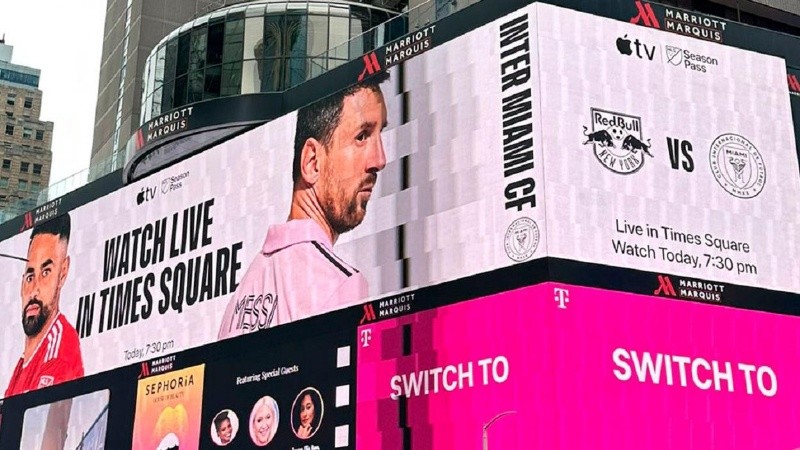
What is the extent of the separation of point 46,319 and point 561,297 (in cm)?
3114

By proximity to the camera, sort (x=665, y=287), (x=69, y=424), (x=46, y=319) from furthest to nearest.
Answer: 1. (x=46, y=319)
2. (x=69, y=424)
3. (x=665, y=287)

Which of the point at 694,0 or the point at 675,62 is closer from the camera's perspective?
the point at 675,62

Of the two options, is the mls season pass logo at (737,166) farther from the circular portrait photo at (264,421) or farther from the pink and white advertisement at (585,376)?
the circular portrait photo at (264,421)

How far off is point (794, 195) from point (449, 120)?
11586 mm

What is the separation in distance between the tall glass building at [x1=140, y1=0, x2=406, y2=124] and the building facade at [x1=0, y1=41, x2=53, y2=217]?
87.2m

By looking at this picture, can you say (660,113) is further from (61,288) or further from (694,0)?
(61,288)

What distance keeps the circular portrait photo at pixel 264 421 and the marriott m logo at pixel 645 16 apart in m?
18.0

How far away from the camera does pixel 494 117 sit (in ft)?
117

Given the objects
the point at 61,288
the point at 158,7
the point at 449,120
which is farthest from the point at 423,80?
the point at 158,7

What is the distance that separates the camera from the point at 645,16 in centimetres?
3775

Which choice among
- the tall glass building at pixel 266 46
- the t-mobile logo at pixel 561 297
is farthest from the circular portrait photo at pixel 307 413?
the tall glass building at pixel 266 46

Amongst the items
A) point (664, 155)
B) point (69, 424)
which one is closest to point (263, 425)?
point (69, 424)

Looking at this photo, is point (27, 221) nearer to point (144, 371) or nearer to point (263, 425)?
point (144, 371)

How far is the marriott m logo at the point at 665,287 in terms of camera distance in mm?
34156
